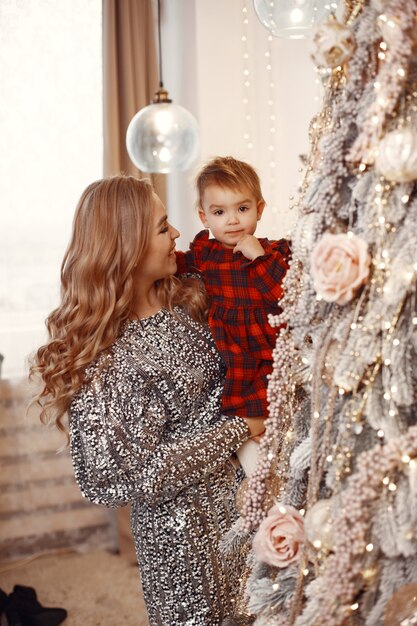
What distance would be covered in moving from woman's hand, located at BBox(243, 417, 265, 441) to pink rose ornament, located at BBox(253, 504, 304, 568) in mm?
688

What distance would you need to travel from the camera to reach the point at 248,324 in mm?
1865

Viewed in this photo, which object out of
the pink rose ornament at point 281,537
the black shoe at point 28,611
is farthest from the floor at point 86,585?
the pink rose ornament at point 281,537

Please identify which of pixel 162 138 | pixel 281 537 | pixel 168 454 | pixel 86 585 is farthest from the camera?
pixel 86 585

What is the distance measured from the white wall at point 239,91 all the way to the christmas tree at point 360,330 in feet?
8.81

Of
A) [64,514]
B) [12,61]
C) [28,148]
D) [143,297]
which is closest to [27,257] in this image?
[28,148]

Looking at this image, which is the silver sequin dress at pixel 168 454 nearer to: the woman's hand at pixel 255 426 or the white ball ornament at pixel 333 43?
the woman's hand at pixel 255 426

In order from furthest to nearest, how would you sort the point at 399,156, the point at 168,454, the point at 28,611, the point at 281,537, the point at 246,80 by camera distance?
1. the point at 246,80
2. the point at 28,611
3. the point at 168,454
4. the point at 281,537
5. the point at 399,156

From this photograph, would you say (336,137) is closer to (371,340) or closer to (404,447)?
(371,340)

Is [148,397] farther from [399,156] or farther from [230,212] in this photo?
[399,156]

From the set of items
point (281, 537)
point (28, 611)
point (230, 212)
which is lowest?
point (28, 611)

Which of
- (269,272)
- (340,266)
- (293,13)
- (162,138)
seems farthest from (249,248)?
(162,138)

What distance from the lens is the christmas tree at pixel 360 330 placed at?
1.01 metres

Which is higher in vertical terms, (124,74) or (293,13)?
(293,13)

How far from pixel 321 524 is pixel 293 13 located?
1.49 metres
